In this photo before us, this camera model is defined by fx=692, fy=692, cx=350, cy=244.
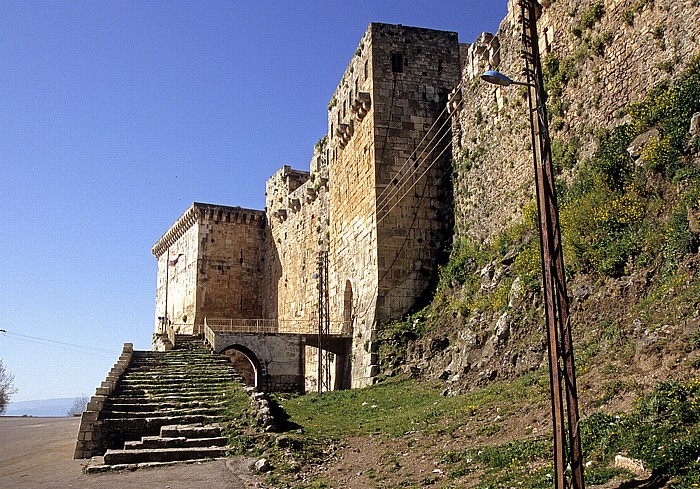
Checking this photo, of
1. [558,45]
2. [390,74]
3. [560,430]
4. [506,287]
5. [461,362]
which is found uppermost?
[390,74]

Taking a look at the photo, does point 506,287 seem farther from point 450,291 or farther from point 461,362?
point 450,291

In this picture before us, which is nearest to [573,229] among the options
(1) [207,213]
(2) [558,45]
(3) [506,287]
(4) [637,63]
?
(3) [506,287]

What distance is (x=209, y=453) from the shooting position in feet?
43.7

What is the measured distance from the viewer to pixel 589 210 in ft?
43.3

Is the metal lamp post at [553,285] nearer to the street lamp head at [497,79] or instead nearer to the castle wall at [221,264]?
the street lamp head at [497,79]

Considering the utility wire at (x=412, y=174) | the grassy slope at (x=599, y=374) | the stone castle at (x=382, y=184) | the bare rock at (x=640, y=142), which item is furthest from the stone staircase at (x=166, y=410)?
the bare rock at (x=640, y=142)

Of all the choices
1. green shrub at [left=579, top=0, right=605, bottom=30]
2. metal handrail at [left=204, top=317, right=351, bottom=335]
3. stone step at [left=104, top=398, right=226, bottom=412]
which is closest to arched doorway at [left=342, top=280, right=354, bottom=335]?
metal handrail at [left=204, top=317, right=351, bottom=335]

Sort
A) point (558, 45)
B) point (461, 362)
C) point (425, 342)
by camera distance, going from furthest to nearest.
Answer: point (425, 342) → point (558, 45) → point (461, 362)

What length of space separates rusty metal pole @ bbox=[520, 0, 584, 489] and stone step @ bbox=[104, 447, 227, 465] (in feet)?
26.2

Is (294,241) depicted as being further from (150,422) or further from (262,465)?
(262,465)

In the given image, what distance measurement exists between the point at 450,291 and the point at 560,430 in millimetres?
12564

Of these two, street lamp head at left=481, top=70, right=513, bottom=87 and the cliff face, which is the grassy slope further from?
street lamp head at left=481, top=70, right=513, bottom=87

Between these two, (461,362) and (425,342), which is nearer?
(461,362)

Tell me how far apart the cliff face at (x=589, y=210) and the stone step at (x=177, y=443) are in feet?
16.0
